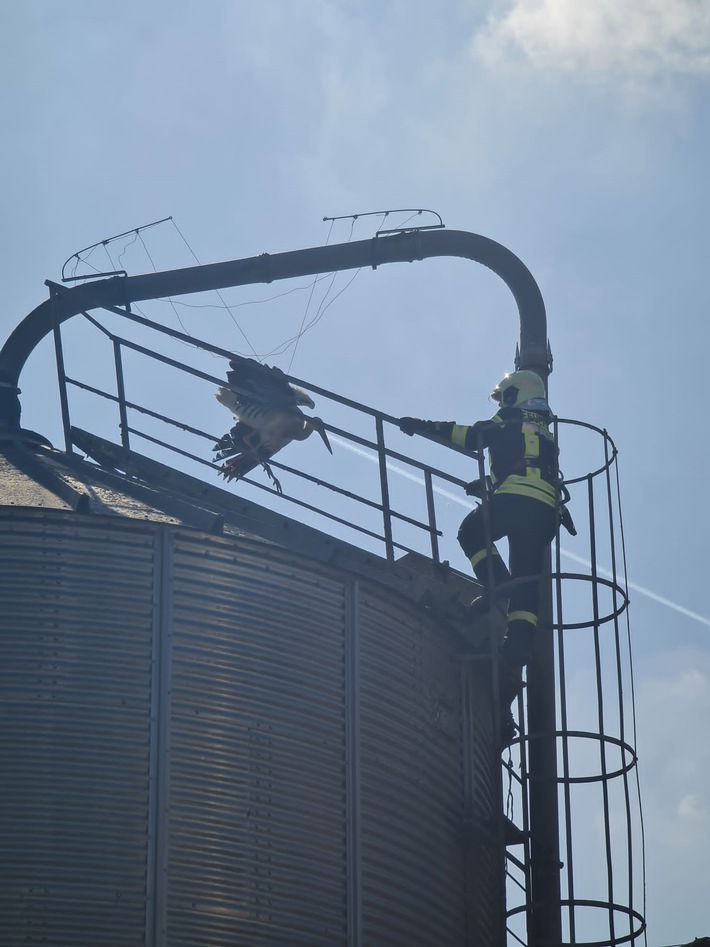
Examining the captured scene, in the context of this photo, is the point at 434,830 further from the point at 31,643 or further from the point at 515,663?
the point at 31,643

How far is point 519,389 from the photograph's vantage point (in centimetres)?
1344

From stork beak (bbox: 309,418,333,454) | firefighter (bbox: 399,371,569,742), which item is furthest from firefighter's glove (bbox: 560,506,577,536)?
stork beak (bbox: 309,418,333,454)

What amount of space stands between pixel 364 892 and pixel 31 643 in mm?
2898

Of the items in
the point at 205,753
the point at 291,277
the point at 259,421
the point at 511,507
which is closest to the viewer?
the point at 205,753

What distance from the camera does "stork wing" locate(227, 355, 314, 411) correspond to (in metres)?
13.8

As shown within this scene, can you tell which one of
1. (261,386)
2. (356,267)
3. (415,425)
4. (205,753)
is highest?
(356,267)

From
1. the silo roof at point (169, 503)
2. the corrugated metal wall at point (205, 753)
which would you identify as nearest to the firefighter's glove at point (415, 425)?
the silo roof at point (169, 503)

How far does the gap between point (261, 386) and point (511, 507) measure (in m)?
2.81

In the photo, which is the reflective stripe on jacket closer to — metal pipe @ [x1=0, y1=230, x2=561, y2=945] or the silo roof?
metal pipe @ [x1=0, y1=230, x2=561, y2=945]

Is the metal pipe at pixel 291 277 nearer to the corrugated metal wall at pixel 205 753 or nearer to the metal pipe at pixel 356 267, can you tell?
the metal pipe at pixel 356 267

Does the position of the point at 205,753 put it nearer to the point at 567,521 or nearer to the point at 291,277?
the point at 567,521

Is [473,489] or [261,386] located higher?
[261,386]

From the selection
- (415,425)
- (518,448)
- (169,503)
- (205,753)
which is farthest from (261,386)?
(205,753)

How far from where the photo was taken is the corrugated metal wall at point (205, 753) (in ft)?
30.9
